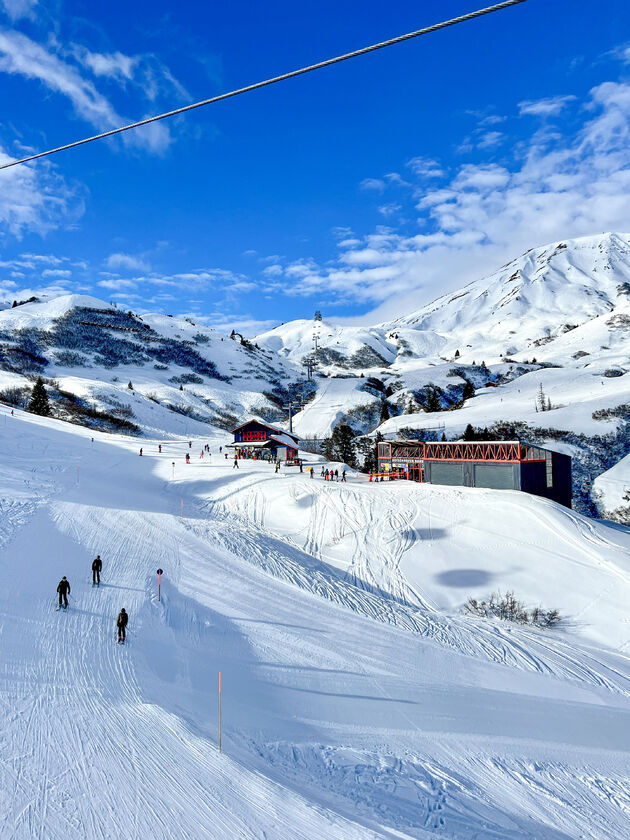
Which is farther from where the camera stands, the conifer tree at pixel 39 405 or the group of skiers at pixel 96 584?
the conifer tree at pixel 39 405

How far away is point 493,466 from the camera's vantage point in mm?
36938

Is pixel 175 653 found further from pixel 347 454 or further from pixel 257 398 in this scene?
pixel 257 398

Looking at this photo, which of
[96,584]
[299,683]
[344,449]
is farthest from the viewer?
[344,449]

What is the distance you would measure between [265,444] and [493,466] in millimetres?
28862

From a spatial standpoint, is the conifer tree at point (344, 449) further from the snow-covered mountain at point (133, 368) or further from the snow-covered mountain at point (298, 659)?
the snow-covered mountain at point (133, 368)

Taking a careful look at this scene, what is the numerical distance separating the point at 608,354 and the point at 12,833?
15405cm

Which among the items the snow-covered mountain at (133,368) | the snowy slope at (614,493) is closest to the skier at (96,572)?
the snowy slope at (614,493)

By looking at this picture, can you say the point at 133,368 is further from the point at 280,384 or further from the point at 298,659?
the point at 298,659

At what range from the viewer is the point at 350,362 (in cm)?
18675

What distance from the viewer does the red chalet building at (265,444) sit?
57.2 m

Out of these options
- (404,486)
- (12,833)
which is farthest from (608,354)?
(12,833)

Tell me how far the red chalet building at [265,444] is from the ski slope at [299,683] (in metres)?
26.7

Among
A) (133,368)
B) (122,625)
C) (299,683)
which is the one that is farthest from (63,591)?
(133,368)

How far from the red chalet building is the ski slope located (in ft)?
87.7
